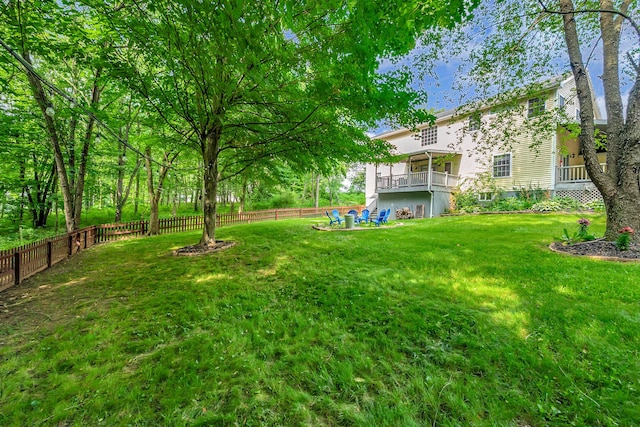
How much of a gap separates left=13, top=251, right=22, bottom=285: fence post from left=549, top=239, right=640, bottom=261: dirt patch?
38.7 ft

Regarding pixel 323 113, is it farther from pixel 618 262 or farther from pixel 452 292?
pixel 618 262

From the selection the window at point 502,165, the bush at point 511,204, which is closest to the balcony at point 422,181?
the window at point 502,165

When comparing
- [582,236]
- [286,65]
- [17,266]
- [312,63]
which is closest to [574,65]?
[582,236]

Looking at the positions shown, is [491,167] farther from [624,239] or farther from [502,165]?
[624,239]

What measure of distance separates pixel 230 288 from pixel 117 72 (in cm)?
578

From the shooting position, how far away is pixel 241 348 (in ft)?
9.82


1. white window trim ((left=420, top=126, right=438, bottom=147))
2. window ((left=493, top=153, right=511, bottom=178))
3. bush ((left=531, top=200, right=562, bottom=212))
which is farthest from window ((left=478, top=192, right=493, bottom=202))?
white window trim ((left=420, top=126, right=438, bottom=147))

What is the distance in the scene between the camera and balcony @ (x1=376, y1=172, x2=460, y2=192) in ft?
51.4

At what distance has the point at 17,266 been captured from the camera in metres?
5.26

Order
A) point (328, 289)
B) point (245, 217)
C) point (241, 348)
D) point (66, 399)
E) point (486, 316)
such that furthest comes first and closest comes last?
1. point (245, 217)
2. point (328, 289)
3. point (486, 316)
4. point (241, 348)
5. point (66, 399)

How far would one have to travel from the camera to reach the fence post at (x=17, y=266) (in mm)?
5223

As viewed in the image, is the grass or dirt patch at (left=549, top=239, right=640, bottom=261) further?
dirt patch at (left=549, top=239, right=640, bottom=261)

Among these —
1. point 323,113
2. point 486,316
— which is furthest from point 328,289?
point 323,113

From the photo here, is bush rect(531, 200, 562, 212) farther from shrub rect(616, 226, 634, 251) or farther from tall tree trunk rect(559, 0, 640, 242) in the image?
shrub rect(616, 226, 634, 251)
